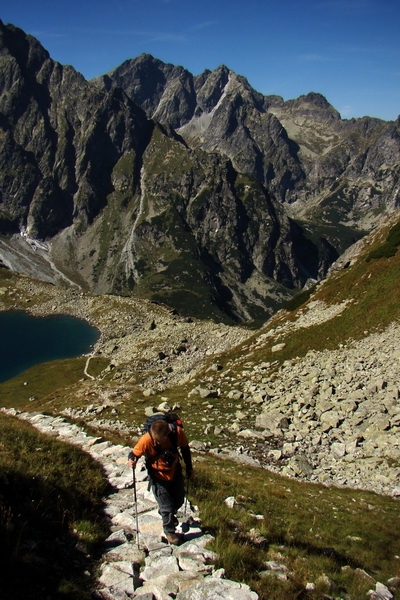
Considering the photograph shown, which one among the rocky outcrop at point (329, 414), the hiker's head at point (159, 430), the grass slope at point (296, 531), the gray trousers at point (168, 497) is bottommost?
the rocky outcrop at point (329, 414)

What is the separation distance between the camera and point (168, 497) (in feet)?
36.3

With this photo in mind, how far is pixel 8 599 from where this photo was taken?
22.5 ft

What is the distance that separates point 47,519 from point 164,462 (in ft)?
10.6

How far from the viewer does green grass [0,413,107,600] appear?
7.66 m

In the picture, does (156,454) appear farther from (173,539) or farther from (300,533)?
(300,533)

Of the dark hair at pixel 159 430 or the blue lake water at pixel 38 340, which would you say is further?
the blue lake water at pixel 38 340

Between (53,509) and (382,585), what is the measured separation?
8933 millimetres

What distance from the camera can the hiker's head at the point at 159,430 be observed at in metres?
10.9

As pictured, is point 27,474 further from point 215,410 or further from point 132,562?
point 215,410

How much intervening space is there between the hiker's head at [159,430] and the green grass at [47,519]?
9.24ft

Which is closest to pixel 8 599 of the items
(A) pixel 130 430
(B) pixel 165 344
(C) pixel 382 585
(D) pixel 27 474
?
(D) pixel 27 474

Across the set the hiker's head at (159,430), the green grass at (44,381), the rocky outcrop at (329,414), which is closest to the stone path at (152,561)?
the hiker's head at (159,430)

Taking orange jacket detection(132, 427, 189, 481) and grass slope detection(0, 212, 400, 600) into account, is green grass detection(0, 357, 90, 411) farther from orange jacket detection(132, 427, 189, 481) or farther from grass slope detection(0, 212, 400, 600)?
orange jacket detection(132, 427, 189, 481)

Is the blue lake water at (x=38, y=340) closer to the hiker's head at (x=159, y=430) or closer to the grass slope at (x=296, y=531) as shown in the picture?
the grass slope at (x=296, y=531)
